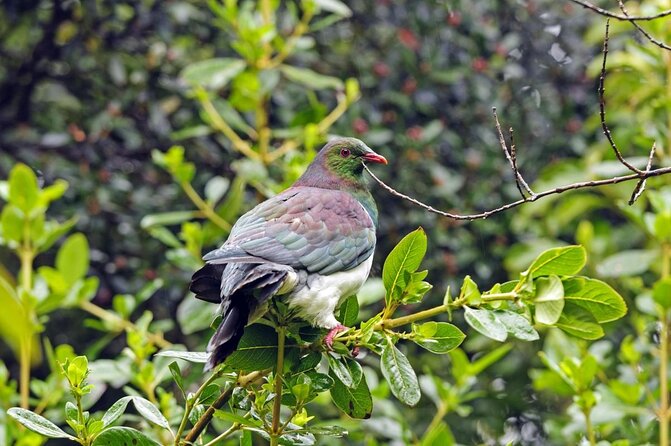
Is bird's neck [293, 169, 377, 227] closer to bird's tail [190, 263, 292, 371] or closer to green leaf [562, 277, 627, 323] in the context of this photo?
bird's tail [190, 263, 292, 371]

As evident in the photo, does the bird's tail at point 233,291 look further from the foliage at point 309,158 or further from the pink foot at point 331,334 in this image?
the foliage at point 309,158

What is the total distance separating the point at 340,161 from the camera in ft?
9.40

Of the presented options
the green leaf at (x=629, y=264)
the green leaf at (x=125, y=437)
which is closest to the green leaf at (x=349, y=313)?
the green leaf at (x=125, y=437)

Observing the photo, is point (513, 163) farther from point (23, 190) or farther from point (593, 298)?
point (23, 190)

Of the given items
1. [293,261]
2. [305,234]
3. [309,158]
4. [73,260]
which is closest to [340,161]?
[309,158]

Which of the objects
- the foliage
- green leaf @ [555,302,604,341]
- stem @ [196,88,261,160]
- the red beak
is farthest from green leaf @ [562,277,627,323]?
stem @ [196,88,261,160]

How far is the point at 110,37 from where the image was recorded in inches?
169

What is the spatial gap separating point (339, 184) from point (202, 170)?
160cm

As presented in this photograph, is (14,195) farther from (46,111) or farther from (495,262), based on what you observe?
(495,262)

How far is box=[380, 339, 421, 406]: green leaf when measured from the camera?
170 cm

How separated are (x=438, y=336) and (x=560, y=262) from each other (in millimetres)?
245

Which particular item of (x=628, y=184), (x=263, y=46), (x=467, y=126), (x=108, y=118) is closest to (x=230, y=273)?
(x=263, y=46)

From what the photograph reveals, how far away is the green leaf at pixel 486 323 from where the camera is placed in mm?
1615

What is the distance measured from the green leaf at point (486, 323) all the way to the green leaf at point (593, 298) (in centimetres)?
13
